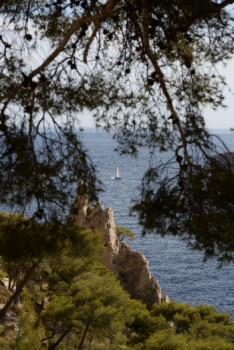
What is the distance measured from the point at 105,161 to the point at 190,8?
236 ft

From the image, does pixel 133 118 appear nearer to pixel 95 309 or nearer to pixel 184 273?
pixel 95 309

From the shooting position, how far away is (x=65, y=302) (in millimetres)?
12641

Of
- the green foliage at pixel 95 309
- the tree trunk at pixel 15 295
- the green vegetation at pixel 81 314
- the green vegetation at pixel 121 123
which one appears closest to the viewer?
the green vegetation at pixel 121 123

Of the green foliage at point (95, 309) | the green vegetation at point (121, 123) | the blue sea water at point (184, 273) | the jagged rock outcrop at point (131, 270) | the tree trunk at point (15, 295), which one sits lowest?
the blue sea water at point (184, 273)

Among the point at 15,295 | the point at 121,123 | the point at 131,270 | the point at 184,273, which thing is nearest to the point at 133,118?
the point at 121,123

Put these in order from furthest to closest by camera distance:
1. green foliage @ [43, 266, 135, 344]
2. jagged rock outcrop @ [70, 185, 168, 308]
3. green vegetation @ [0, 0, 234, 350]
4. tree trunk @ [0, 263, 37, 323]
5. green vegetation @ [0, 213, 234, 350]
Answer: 1. jagged rock outcrop @ [70, 185, 168, 308]
2. green foliage @ [43, 266, 135, 344]
3. green vegetation @ [0, 213, 234, 350]
4. tree trunk @ [0, 263, 37, 323]
5. green vegetation @ [0, 0, 234, 350]

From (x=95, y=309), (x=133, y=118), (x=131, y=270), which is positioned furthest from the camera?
(x=131, y=270)

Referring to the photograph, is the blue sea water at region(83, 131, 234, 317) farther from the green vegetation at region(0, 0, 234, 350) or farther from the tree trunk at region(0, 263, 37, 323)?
the green vegetation at region(0, 0, 234, 350)

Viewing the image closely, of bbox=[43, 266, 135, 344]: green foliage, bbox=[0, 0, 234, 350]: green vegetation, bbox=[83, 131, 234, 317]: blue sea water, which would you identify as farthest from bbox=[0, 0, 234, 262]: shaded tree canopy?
bbox=[83, 131, 234, 317]: blue sea water

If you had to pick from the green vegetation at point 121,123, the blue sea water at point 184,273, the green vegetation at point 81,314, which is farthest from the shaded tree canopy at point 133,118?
the blue sea water at point 184,273

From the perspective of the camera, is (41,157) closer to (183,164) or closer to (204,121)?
(183,164)

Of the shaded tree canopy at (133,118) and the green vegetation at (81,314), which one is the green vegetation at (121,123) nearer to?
the shaded tree canopy at (133,118)

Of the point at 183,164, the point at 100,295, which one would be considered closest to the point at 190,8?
the point at 183,164

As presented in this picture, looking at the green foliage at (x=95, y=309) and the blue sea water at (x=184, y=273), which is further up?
the green foliage at (x=95, y=309)
